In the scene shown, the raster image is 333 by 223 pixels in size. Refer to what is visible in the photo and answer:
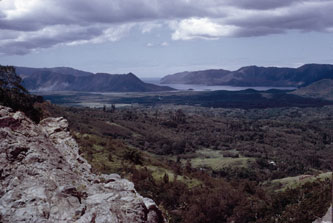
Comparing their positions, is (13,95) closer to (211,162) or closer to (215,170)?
(215,170)

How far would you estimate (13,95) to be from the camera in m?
24.8

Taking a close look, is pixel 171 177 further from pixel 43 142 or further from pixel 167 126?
pixel 167 126

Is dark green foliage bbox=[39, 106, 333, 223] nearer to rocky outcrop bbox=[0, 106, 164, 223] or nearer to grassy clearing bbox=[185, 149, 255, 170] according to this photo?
grassy clearing bbox=[185, 149, 255, 170]

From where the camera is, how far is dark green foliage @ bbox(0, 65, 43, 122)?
22188mm

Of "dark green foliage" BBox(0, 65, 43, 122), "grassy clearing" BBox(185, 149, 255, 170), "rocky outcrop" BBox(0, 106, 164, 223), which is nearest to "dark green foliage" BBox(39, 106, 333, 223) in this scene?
"grassy clearing" BBox(185, 149, 255, 170)

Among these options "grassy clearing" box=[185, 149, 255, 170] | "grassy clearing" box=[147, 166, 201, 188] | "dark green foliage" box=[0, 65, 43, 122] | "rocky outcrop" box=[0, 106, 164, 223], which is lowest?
"grassy clearing" box=[185, 149, 255, 170]

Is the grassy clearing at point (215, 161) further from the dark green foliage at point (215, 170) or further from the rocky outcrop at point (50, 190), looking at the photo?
the rocky outcrop at point (50, 190)

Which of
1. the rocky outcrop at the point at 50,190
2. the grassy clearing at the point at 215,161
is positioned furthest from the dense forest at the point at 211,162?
the rocky outcrop at the point at 50,190

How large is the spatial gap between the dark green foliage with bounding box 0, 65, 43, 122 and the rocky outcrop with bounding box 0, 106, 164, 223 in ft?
35.3

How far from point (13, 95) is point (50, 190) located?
18.7 meters

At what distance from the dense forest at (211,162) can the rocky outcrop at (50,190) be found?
3552mm

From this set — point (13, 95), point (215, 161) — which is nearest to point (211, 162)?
point (215, 161)

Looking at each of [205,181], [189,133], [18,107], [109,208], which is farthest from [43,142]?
[189,133]

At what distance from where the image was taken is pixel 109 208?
8055mm
